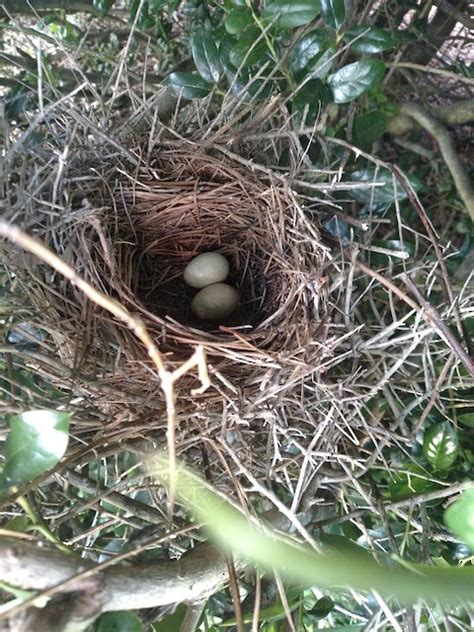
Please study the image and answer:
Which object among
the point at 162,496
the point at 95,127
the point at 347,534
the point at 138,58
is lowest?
the point at 162,496

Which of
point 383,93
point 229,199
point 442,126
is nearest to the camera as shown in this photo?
point 229,199

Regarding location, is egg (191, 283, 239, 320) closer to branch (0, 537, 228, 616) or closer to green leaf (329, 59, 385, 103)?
green leaf (329, 59, 385, 103)

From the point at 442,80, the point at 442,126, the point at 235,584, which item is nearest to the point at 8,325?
the point at 235,584

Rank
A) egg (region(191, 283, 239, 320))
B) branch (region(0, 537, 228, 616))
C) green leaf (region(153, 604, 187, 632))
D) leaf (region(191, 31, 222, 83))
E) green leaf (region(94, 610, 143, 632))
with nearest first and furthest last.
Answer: branch (region(0, 537, 228, 616))
green leaf (region(94, 610, 143, 632))
green leaf (region(153, 604, 187, 632))
leaf (region(191, 31, 222, 83))
egg (region(191, 283, 239, 320))

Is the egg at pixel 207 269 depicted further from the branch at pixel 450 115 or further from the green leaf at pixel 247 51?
the branch at pixel 450 115

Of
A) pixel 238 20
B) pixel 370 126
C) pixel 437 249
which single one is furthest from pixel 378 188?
pixel 238 20

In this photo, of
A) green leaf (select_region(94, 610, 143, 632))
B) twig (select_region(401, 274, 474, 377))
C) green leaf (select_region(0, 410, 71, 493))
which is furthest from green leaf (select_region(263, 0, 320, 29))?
green leaf (select_region(94, 610, 143, 632))

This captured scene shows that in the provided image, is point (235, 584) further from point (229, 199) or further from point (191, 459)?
point (229, 199)
